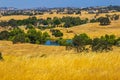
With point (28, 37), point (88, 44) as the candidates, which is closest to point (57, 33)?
point (28, 37)

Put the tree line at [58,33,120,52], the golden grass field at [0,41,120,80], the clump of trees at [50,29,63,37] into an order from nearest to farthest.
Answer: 1. the golden grass field at [0,41,120,80]
2. the tree line at [58,33,120,52]
3. the clump of trees at [50,29,63,37]

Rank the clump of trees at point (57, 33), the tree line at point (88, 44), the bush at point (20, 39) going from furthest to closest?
the clump of trees at point (57, 33) → the bush at point (20, 39) → the tree line at point (88, 44)

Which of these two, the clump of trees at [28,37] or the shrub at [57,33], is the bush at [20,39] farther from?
the shrub at [57,33]

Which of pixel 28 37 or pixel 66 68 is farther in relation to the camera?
pixel 28 37

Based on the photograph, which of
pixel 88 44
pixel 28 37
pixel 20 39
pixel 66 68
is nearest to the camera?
pixel 66 68

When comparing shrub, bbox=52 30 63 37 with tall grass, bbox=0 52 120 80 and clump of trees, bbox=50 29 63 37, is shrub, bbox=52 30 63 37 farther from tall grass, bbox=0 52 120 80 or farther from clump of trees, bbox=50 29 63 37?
tall grass, bbox=0 52 120 80

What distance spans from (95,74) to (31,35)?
15824 centimetres

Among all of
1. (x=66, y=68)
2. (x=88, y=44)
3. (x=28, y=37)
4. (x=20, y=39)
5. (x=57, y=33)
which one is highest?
(x=66, y=68)

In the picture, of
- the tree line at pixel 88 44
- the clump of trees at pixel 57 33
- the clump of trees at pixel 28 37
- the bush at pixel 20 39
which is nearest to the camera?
the tree line at pixel 88 44

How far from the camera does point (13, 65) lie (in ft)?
37.6

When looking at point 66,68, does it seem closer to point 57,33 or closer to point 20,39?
point 20,39

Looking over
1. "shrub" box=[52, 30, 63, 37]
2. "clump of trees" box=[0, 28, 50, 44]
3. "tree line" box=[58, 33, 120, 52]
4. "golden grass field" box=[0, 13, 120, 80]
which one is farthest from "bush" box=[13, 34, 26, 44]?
"golden grass field" box=[0, 13, 120, 80]

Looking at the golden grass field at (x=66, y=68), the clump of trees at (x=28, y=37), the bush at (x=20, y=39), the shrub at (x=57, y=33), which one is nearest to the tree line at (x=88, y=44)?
the bush at (x=20, y=39)

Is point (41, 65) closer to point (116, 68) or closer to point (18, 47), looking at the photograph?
point (116, 68)
